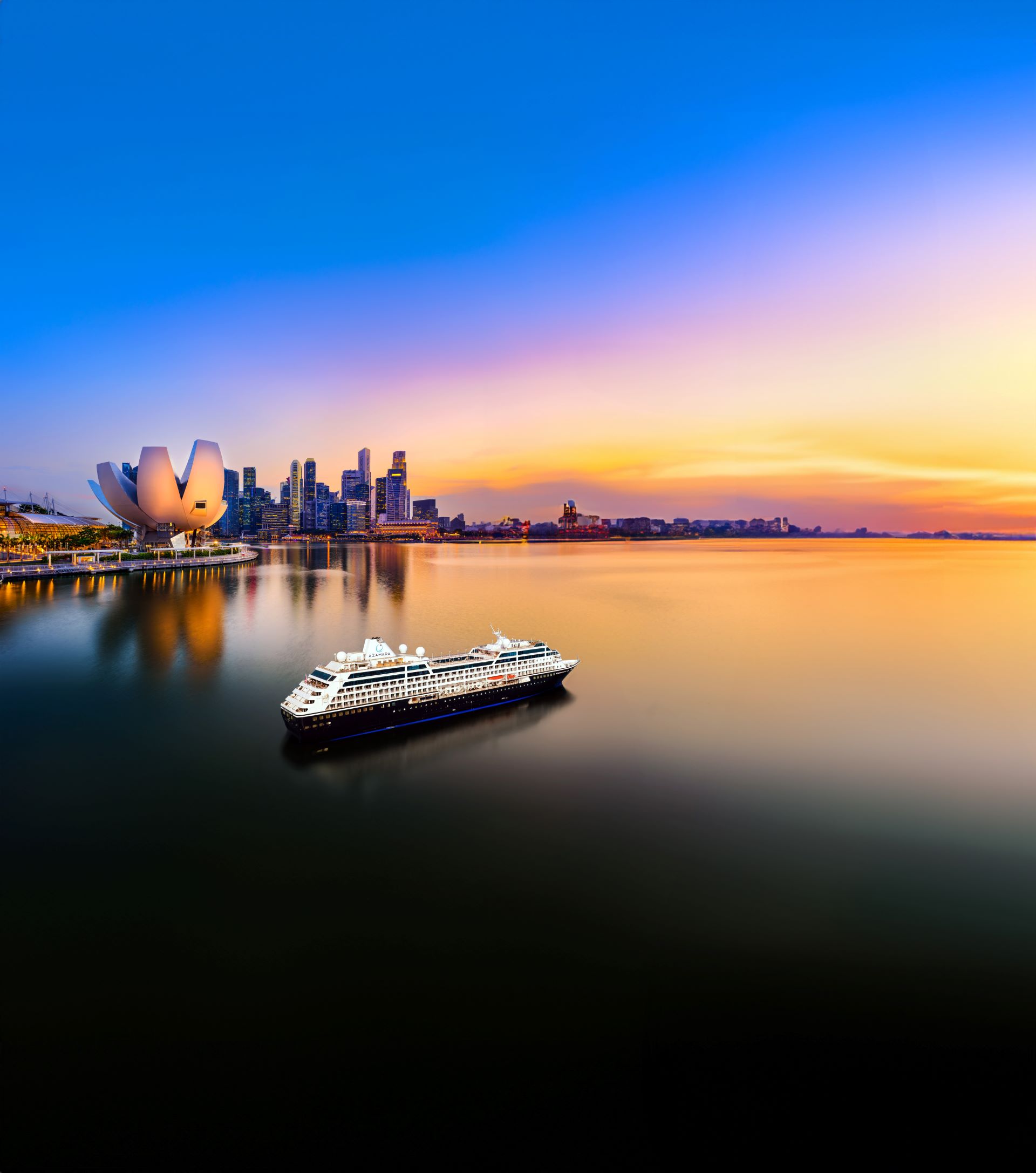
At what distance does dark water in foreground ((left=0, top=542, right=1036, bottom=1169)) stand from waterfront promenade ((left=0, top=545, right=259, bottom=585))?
2760cm

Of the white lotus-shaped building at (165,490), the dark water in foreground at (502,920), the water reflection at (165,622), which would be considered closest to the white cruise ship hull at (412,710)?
the dark water in foreground at (502,920)

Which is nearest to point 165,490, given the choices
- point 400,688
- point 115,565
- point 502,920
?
point 115,565

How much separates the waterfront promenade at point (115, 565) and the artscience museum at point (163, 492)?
3.19m

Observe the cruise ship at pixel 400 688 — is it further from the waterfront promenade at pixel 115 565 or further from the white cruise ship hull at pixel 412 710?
the waterfront promenade at pixel 115 565

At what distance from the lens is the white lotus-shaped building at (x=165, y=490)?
151ft

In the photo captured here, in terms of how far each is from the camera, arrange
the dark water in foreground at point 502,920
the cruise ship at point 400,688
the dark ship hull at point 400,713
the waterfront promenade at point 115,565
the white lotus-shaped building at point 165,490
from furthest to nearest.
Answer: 1. the white lotus-shaped building at point 165,490
2. the waterfront promenade at point 115,565
3. the cruise ship at point 400,688
4. the dark ship hull at point 400,713
5. the dark water in foreground at point 502,920

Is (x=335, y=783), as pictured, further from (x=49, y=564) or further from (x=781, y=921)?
(x=49, y=564)

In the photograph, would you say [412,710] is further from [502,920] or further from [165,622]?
[165,622]

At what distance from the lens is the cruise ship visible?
35.1 feet

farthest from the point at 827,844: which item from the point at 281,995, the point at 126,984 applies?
the point at 126,984

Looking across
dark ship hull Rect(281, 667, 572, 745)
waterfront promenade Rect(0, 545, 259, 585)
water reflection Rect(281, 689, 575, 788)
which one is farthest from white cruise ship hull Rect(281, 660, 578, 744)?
waterfront promenade Rect(0, 545, 259, 585)

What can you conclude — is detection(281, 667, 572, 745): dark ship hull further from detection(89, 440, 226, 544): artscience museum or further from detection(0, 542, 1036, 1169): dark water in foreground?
detection(89, 440, 226, 544): artscience museum

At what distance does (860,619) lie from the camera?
27.2m

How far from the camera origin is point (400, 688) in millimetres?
11492
